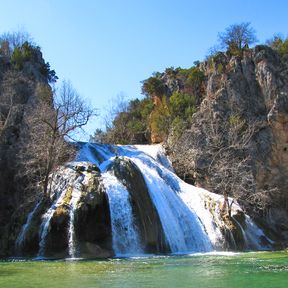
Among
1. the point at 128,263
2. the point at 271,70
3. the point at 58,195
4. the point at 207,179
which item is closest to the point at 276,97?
the point at 271,70

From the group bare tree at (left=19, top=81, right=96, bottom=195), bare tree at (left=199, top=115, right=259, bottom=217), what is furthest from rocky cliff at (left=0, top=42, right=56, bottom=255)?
bare tree at (left=199, top=115, right=259, bottom=217)

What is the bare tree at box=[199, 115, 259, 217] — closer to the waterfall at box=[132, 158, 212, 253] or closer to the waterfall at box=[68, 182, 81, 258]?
the waterfall at box=[132, 158, 212, 253]

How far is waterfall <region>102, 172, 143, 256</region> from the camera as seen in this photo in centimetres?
2791

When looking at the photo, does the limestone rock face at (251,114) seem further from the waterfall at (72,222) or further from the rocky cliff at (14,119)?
the waterfall at (72,222)

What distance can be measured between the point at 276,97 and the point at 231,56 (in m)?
8.09

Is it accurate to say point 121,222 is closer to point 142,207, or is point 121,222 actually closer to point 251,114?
point 142,207

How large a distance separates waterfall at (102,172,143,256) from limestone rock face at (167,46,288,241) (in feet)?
41.1

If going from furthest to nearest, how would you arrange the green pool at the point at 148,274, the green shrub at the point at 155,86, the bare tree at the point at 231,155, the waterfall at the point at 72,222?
the green shrub at the point at 155,86 < the bare tree at the point at 231,155 < the waterfall at the point at 72,222 < the green pool at the point at 148,274

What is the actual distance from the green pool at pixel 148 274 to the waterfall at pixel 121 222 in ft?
18.8

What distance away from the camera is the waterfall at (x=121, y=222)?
91.6 ft

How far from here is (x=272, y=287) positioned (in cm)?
1412

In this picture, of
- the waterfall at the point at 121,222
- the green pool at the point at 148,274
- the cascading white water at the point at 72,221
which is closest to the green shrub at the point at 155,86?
the waterfall at the point at 121,222

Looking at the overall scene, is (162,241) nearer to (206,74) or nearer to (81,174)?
(81,174)

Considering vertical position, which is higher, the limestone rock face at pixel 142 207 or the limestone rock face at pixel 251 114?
the limestone rock face at pixel 251 114
